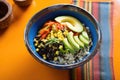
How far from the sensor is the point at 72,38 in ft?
2.40

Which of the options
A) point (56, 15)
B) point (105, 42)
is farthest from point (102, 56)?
point (56, 15)

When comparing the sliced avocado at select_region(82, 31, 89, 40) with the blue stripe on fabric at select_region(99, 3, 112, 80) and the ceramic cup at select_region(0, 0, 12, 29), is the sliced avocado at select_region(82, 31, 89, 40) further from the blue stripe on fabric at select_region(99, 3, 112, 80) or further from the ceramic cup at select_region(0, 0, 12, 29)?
the ceramic cup at select_region(0, 0, 12, 29)

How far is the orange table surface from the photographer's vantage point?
2.49 ft

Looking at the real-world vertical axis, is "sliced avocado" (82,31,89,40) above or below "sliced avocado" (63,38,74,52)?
above

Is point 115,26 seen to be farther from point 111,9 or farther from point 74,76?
point 74,76

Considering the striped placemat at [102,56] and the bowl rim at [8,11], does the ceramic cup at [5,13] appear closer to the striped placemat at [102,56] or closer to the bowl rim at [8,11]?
the bowl rim at [8,11]

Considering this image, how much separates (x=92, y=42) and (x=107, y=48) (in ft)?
0.25

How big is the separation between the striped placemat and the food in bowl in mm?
61

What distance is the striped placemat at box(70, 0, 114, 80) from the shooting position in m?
0.75

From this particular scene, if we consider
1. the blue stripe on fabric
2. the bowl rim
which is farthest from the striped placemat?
the bowl rim

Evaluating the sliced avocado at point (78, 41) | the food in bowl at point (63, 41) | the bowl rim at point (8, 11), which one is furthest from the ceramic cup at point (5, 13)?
the sliced avocado at point (78, 41)

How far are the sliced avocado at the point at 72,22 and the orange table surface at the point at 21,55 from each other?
0.37 feet

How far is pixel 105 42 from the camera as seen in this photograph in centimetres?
80

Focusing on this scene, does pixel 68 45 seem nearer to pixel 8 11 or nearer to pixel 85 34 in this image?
pixel 85 34
